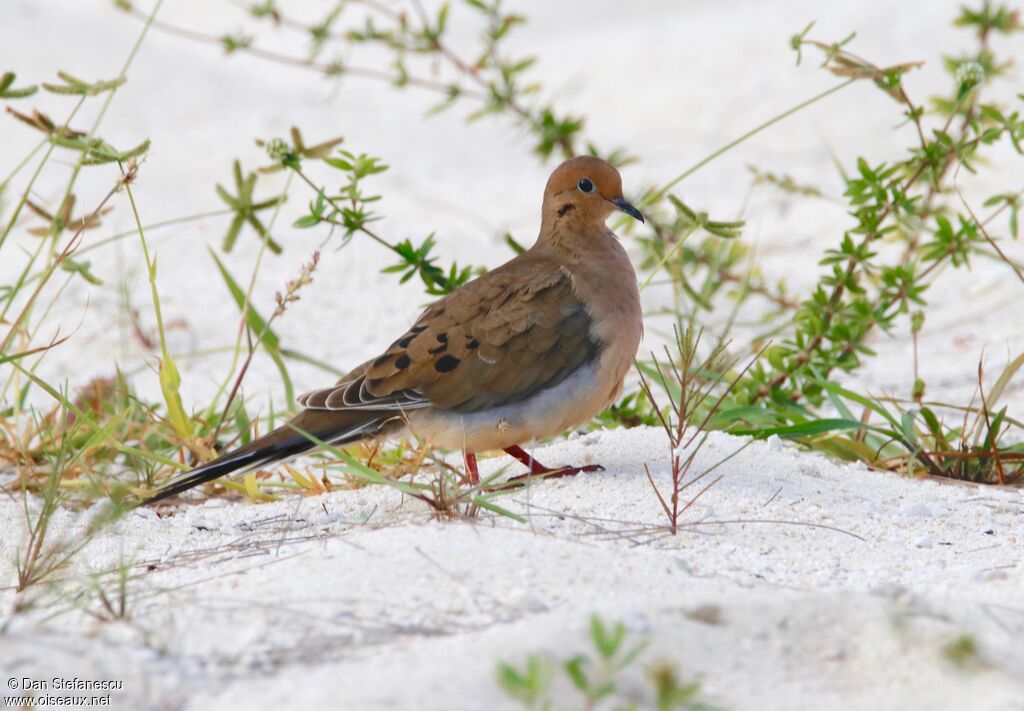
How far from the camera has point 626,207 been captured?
168 inches

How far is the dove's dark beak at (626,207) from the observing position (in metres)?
4.25

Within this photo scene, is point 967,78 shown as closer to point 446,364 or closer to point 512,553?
point 446,364

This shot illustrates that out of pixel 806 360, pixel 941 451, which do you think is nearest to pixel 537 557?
pixel 941 451

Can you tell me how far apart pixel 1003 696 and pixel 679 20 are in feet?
28.9

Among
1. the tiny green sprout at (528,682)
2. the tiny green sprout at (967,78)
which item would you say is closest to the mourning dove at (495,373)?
the tiny green sprout at (967,78)

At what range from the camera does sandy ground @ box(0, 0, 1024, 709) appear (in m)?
2.19

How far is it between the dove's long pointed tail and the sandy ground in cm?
14

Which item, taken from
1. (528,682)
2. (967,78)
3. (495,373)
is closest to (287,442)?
(495,373)

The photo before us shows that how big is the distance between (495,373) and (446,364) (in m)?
0.14

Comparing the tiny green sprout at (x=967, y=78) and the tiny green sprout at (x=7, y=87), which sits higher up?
the tiny green sprout at (x=967, y=78)

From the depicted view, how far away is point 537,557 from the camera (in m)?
2.71

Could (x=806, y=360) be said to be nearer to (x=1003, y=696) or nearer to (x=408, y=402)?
(x=408, y=402)

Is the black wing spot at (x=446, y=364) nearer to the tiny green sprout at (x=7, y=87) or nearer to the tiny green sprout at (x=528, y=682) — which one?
the tiny green sprout at (x=7, y=87)

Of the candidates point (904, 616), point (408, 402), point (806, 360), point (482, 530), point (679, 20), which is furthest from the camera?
point (679, 20)
